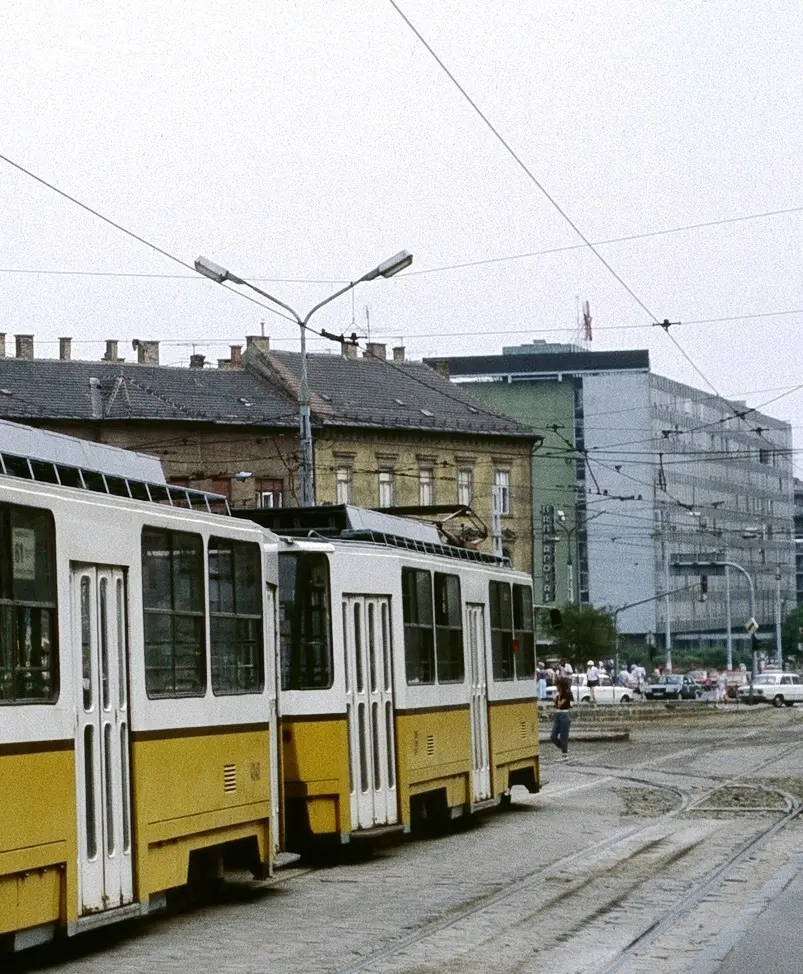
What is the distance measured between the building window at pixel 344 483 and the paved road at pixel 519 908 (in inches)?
1879

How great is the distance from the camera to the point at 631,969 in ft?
33.7

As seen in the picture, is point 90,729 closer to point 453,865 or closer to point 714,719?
point 453,865

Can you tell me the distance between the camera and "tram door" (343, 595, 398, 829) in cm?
1617

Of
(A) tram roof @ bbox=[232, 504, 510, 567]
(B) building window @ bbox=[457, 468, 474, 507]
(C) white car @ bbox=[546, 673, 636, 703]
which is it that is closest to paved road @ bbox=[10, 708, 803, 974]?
(A) tram roof @ bbox=[232, 504, 510, 567]

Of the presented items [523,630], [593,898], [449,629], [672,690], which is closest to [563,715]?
[523,630]

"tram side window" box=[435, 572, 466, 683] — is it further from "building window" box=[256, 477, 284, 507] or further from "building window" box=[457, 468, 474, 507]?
"building window" box=[457, 468, 474, 507]

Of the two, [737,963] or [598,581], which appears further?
[598,581]

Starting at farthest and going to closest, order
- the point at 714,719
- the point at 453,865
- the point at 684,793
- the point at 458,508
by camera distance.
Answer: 1. the point at 714,719
2. the point at 684,793
3. the point at 458,508
4. the point at 453,865

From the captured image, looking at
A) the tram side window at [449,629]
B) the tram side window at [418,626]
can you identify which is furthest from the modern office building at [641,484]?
the tram side window at [418,626]

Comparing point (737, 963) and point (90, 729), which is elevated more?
point (90, 729)

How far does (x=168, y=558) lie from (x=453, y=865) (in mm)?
4993

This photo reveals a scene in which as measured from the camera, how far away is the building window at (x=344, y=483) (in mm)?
70062

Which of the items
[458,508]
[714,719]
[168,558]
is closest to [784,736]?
[714,719]

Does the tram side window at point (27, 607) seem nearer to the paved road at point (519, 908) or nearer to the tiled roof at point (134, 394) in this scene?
the paved road at point (519, 908)
